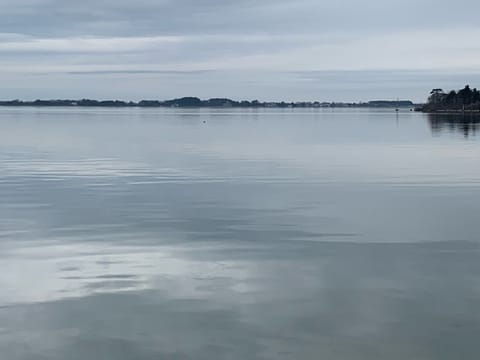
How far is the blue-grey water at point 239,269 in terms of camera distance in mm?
9500

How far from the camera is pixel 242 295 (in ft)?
38.1

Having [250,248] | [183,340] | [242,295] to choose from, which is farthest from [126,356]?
[250,248]

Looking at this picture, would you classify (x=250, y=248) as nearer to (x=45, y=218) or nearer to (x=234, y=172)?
(x=45, y=218)

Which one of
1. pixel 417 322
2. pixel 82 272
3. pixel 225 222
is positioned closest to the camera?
pixel 417 322

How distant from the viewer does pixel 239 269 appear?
13.3m

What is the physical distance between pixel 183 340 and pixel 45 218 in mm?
10426

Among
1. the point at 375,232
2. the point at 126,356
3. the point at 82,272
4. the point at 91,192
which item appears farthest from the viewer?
the point at 91,192

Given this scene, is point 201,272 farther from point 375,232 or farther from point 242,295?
point 375,232

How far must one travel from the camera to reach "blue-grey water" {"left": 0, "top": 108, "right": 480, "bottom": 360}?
9.50 metres

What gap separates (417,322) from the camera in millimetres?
10172

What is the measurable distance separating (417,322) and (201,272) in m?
4.40

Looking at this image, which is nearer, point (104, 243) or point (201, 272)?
point (201, 272)

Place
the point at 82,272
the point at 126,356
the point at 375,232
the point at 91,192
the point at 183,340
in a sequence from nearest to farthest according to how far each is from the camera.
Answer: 1. the point at 126,356
2. the point at 183,340
3. the point at 82,272
4. the point at 375,232
5. the point at 91,192

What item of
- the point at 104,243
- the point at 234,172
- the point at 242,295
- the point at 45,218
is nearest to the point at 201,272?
the point at 242,295
